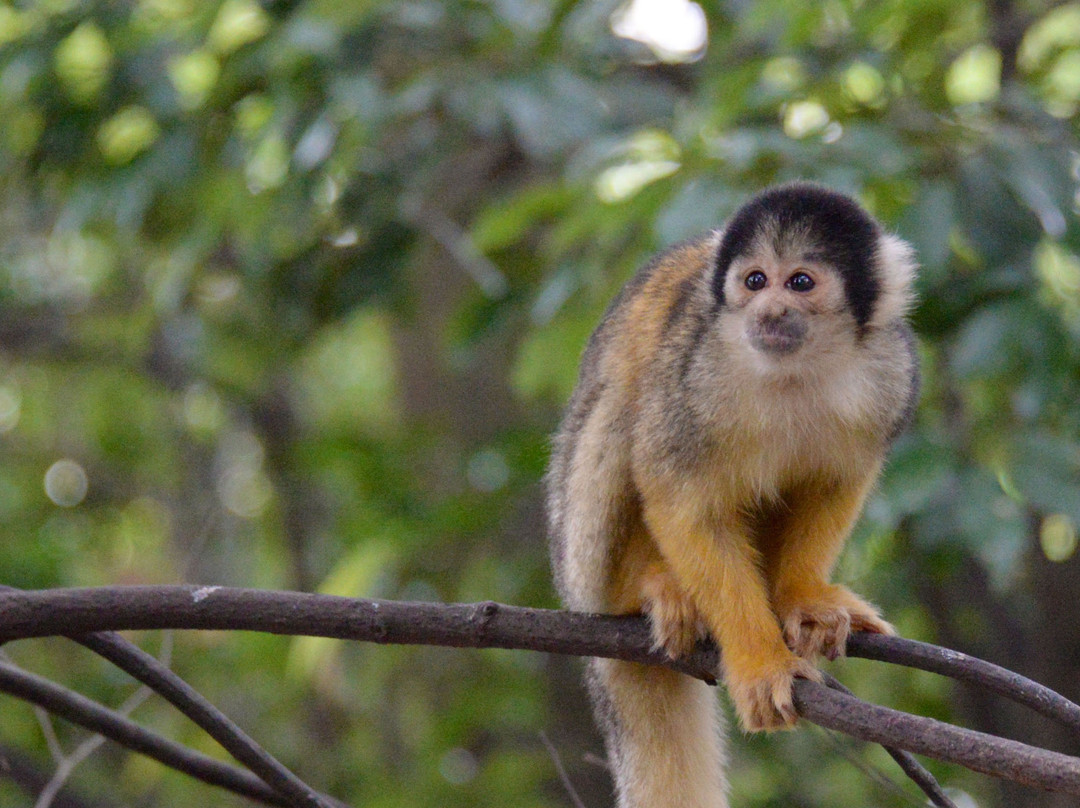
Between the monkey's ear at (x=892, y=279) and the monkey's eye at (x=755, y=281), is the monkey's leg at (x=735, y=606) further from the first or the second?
the monkey's ear at (x=892, y=279)

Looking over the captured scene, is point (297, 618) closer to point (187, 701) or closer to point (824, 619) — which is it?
point (187, 701)

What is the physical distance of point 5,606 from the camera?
A: 6.46ft

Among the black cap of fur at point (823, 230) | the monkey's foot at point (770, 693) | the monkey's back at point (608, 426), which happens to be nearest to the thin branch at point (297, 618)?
the monkey's foot at point (770, 693)

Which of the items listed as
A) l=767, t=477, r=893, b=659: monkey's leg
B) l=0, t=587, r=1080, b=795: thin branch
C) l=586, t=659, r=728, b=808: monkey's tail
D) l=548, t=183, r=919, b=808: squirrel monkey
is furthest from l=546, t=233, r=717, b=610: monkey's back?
l=0, t=587, r=1080, b=795: thin branch

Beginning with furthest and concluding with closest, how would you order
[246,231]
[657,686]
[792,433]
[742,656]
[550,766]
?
[550,766], [246,231], [657,686], [792,433], [742,656]

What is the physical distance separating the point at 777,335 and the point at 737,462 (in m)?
0.29

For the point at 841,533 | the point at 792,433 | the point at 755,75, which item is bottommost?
the point at 841,533

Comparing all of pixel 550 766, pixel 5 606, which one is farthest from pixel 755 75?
pixel 550 766

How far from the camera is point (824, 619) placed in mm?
2523

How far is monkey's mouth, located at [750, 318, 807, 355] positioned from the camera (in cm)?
258

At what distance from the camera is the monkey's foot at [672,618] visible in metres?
2.51

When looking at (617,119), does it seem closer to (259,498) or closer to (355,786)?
(355,786)

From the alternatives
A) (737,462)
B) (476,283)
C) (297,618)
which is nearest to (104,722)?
(297,618)

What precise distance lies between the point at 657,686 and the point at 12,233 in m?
5.12
